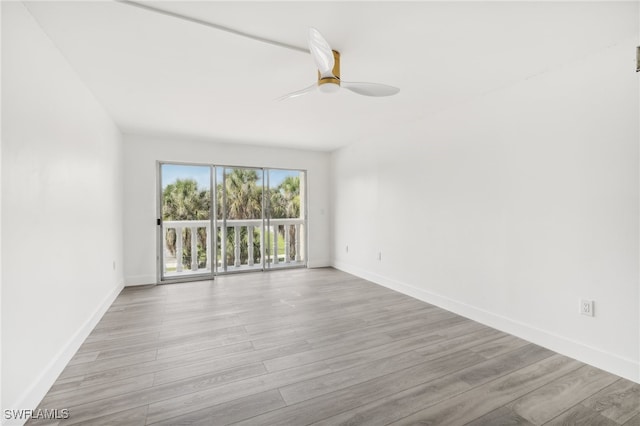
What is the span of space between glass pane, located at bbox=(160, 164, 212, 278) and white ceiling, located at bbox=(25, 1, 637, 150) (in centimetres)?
162

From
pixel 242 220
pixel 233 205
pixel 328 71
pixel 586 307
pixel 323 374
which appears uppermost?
pixel 328 71

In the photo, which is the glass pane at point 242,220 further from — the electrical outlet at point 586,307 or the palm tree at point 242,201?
the electrical outlet at point 586,307

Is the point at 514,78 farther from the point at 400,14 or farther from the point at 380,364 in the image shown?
the point at 380,364

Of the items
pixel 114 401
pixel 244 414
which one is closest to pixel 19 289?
pixel 114 401

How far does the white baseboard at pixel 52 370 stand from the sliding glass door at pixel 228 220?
2077 mm

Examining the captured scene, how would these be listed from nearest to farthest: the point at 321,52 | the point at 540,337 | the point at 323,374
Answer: the point at 321,52 < the point at 323,374 < the point at 540,337

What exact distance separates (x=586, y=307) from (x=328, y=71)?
2570 millimetres

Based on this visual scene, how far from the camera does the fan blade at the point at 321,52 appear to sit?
1.58 metres

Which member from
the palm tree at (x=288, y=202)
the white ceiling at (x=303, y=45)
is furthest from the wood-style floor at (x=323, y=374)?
the palm tree at (x=288, y=202)

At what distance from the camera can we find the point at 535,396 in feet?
5.91

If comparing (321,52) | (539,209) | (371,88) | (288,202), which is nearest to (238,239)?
(288,202)

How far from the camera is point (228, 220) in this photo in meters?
5.26

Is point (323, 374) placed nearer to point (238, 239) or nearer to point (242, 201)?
point (238, 239)

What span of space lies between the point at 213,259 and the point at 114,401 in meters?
3.29
